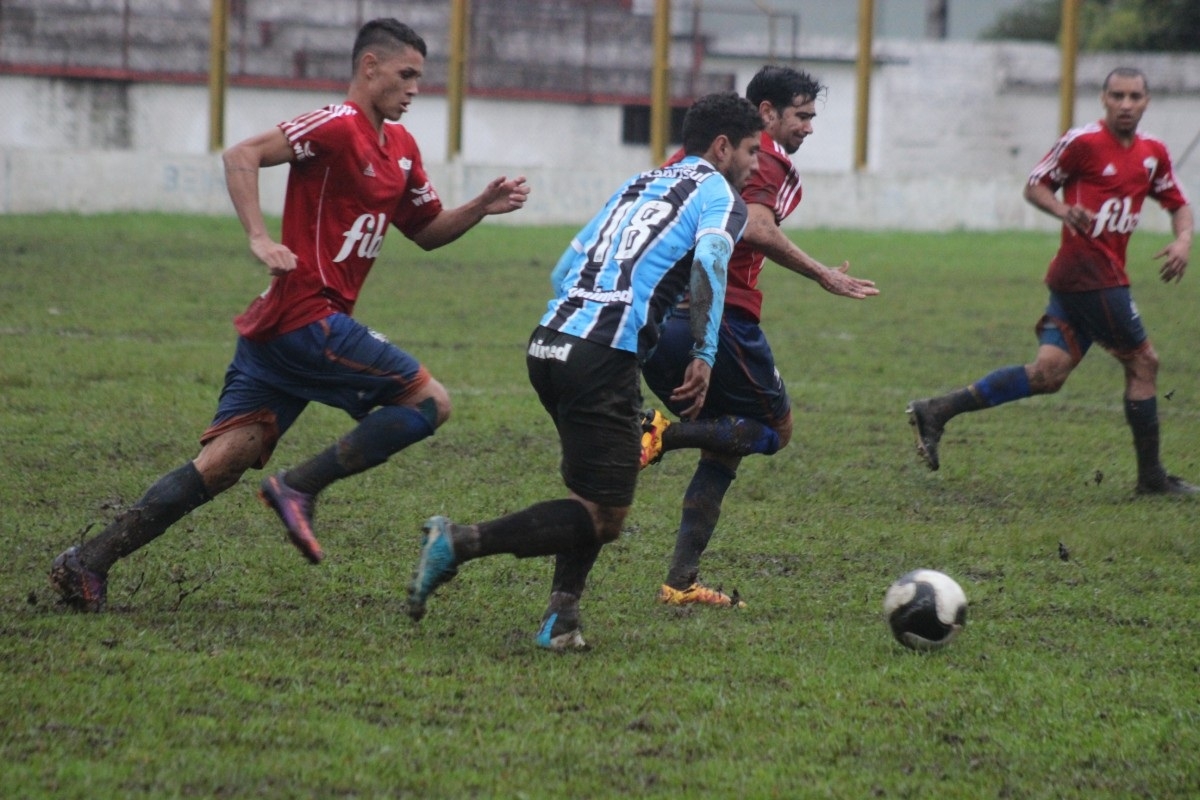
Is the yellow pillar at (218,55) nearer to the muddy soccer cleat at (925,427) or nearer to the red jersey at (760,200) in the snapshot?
the muddy soccer cleat at (925,427)

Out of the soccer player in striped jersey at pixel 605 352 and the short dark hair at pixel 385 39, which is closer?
the soccer player in striped jersey at pixel 605 352

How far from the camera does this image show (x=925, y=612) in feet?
16.3

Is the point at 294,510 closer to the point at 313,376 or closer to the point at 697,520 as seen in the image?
the point at 313,376

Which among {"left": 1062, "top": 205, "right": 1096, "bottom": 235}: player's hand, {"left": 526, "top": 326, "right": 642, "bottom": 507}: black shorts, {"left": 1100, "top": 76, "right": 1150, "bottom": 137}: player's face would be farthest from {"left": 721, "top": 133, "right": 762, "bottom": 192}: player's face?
{"left": 1100, "top": 76, "right": 1150, "bottom": 137}: player's face

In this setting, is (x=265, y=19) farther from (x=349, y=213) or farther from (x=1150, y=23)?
(x=349, y=213)

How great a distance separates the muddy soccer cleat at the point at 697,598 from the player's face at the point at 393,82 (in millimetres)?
1959

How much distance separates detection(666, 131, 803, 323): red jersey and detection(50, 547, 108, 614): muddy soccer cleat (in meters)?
2.44

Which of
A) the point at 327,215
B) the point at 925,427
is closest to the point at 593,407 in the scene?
the point at 327,215

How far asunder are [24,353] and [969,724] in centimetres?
846

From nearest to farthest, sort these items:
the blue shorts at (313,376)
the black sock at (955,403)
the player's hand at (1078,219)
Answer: the blue shorts at (313,376), the player's hand at (1078,219), the black sock at (955,403)

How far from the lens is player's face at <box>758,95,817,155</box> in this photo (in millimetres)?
6000

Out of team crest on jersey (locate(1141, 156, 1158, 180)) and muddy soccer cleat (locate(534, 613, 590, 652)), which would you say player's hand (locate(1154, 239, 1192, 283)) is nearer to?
team crest on jersey (locate(1141, 156, 1158, 180))

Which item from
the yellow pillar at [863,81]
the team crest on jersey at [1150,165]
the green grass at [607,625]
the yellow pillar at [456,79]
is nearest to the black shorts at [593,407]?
the green grass at [607,625]

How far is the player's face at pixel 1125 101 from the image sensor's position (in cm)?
782
